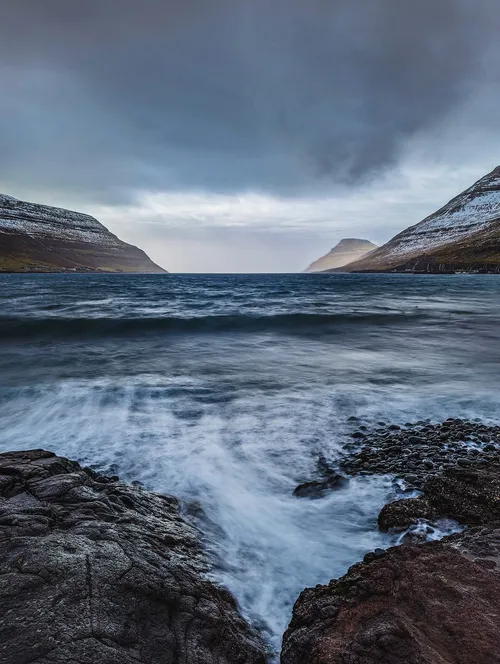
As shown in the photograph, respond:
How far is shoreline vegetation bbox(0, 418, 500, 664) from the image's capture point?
112 inches

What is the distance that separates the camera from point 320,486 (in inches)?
251

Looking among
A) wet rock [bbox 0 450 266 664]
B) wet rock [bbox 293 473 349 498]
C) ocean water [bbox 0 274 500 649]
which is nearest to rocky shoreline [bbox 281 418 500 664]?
ocean water [bbox 0 274 500 649]

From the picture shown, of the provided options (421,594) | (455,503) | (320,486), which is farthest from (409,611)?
(320,486)

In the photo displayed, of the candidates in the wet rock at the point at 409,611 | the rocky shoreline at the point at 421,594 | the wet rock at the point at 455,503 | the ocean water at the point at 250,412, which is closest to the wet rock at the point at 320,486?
the ocean water at the point at 250,412

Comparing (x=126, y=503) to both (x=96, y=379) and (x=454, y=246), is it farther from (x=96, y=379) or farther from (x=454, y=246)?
(x=454, y=246)

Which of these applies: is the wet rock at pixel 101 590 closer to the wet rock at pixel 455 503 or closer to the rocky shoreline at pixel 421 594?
the rocky shoreline at pixel 421 594

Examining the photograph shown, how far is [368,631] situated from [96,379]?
39.6 feet

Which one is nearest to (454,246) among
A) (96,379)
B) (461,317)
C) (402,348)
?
(461,317)

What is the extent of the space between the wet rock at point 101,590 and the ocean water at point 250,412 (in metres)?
0.65

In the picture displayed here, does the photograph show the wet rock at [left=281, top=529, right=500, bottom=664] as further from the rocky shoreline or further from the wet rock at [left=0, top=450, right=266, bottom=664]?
the wet rock at [left=0, top=450, right=266, bottom=664]

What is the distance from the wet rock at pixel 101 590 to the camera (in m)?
2.78

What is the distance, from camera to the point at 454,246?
16325 cm

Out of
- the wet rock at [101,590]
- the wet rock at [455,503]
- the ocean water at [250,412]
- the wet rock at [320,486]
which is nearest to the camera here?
the wet rock at [101,590]

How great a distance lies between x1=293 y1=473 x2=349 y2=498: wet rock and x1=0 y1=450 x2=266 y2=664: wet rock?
2.22m
